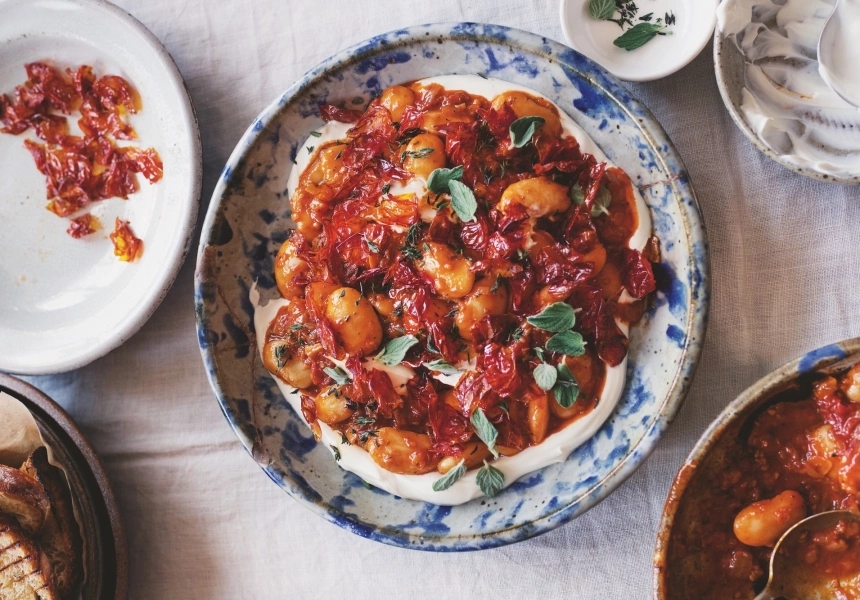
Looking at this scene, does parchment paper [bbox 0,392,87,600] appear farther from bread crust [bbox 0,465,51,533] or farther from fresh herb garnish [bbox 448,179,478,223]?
fresh herb garnish [bbox 448,179,478,223]

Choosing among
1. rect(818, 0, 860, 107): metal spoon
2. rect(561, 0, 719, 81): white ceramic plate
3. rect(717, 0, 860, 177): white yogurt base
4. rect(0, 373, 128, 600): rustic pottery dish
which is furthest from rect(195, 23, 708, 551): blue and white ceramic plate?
rect(0, 373, 128, 600): rustic pottery dish

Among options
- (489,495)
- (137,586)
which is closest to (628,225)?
(489,495)

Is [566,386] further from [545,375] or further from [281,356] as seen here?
[281,356]

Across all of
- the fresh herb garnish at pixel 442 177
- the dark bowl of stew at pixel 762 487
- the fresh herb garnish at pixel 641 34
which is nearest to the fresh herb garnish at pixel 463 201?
the fresh herb garnish at pixel 442 177

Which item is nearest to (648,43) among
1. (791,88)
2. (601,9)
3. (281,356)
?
(601,9)

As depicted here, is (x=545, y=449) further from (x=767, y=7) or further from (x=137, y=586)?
(x=137, y=586)

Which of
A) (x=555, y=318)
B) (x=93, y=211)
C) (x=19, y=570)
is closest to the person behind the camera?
(x=555, y=318)
